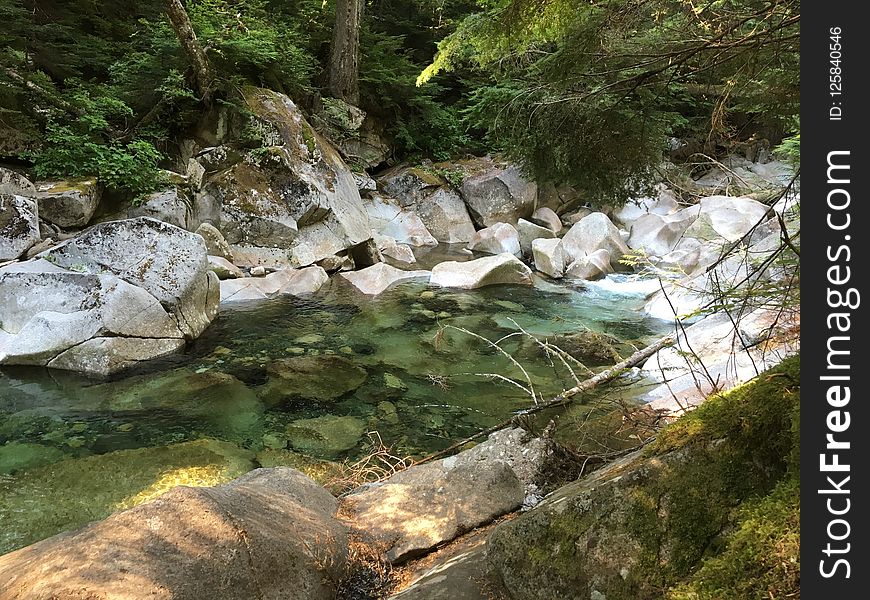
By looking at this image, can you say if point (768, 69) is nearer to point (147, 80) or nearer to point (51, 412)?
point (51, 412)

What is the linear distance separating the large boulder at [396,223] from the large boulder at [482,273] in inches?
156

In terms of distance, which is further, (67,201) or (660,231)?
(660,231)

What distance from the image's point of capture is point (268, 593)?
7.55 ft

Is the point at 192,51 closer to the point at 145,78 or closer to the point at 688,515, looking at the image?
the point at 145,78

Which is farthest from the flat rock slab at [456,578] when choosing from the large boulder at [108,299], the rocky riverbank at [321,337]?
the large boulder at [108,299]

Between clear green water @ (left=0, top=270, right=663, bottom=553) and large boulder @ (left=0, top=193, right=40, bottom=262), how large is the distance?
2.47m

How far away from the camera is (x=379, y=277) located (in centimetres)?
1117

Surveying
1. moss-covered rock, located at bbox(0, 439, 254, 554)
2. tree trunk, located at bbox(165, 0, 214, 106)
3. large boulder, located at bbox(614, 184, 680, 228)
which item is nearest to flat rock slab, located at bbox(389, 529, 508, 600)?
moss-covered rock, located at bbox(0, 439, 254, 554)

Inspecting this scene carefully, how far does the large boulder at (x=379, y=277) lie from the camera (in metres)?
10.9

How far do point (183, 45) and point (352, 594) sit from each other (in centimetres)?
1244

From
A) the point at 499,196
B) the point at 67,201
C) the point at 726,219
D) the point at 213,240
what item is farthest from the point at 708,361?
the point at 499,196

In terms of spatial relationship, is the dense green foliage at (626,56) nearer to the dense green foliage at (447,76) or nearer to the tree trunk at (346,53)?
the dense green foliage at (447,76)

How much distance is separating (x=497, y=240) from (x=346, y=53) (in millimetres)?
7364

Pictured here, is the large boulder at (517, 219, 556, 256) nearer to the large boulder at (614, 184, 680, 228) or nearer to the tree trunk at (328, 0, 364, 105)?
the large boulder at (614, 184, 680, 228)
